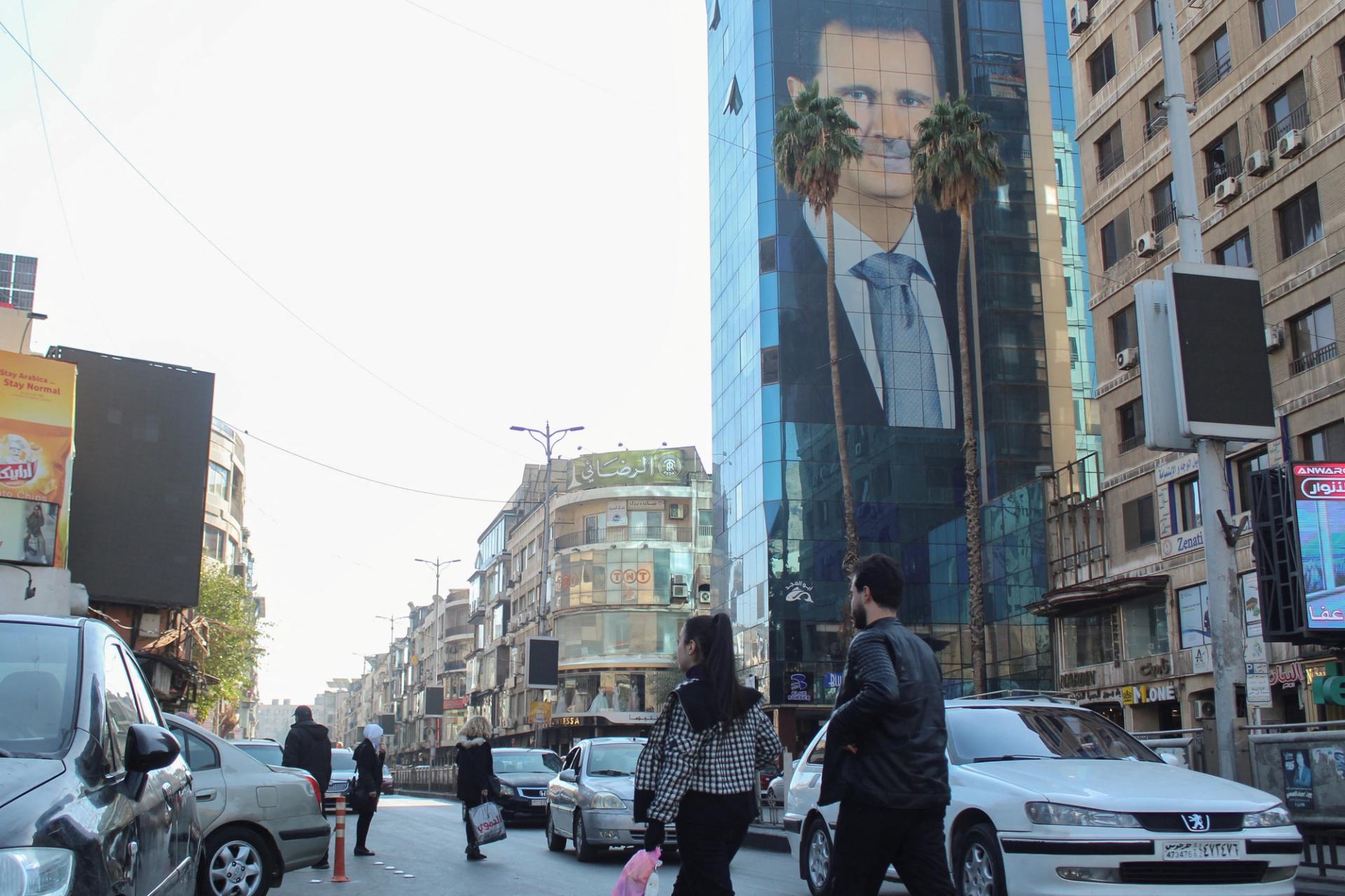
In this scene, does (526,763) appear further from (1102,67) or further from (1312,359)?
(1102,67)

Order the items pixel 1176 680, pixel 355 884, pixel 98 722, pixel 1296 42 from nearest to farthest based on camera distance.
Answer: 1. pixel 98 722
2. pixel 355 884
3. pixel 1296 42
4. pixel 1176 680

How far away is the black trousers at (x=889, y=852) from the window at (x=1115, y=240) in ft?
111

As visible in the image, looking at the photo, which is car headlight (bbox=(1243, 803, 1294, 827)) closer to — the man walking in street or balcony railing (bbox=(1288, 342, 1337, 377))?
the man walking in street

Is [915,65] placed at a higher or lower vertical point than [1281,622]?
higher

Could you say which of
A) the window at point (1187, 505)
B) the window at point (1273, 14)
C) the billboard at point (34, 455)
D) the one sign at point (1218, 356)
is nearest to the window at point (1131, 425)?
the window at point (1187, 505)

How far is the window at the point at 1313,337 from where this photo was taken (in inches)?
1139

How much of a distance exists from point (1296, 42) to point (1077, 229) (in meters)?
35.8

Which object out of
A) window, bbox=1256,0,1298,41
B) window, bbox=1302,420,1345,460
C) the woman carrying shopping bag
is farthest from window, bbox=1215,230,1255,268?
the woman carrying shopping bag

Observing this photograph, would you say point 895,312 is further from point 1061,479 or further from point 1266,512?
point 1266,512

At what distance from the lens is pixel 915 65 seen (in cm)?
6575

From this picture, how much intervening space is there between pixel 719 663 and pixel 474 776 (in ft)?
33.6

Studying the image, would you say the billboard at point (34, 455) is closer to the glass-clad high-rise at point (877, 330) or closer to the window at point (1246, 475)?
the window at point (1246, 475)

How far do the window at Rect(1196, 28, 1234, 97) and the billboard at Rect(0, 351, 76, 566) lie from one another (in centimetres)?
2945

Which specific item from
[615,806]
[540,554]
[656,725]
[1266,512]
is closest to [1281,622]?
[1266,512]
